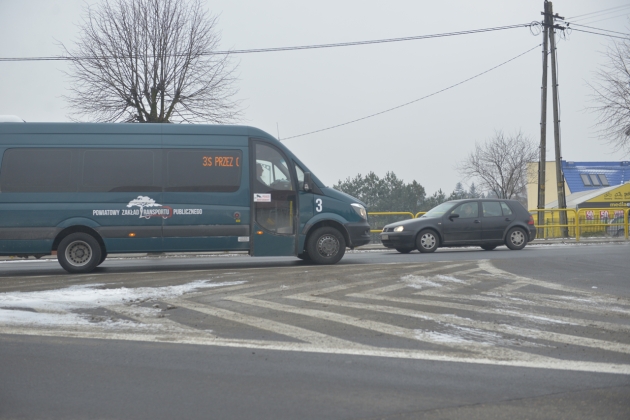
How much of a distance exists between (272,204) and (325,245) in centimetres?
132

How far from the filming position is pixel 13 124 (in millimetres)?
11695

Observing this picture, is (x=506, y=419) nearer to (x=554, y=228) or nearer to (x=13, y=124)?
(x=13, y=124)

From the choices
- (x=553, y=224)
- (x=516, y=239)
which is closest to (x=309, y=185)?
(x=516, y=239)

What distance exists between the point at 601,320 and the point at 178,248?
7.73 m

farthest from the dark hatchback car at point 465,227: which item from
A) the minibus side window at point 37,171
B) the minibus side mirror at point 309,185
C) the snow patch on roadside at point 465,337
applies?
the snow patch on roadside at point 465,337

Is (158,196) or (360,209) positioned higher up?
(158,196)

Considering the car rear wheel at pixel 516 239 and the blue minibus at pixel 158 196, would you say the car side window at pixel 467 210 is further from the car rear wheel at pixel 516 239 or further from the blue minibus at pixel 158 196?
the blue minibus at pixel 158 196

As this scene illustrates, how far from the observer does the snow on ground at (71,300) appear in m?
6.48

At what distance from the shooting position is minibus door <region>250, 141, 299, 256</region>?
40.0ft

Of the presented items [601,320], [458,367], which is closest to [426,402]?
[458,367]

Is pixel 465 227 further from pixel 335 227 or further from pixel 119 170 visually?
pixel 119 170

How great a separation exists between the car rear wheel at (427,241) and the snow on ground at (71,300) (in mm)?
8143

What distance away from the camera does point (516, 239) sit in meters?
17.2

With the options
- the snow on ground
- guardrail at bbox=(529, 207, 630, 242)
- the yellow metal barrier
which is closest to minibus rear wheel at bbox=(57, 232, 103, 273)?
the snow on ground
